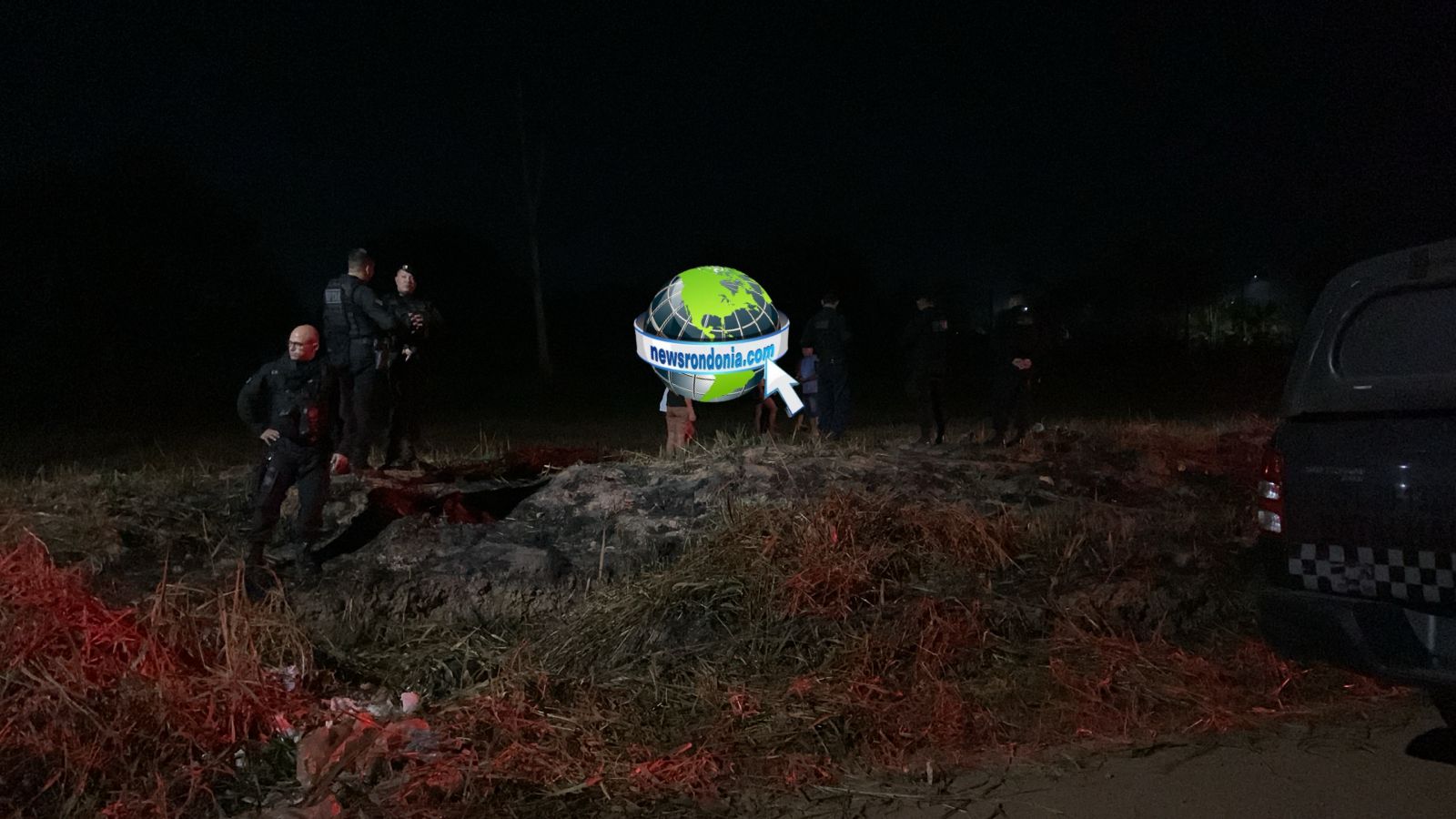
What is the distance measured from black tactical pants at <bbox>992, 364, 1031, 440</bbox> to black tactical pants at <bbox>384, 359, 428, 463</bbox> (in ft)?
17.6

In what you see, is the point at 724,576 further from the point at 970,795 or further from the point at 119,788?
the point at 119,788

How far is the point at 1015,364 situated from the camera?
984 centimetres

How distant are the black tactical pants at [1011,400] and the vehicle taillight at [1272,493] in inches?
241

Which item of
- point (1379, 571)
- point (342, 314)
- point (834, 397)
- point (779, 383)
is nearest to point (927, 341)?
point (834, 397)

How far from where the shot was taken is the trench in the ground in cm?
632

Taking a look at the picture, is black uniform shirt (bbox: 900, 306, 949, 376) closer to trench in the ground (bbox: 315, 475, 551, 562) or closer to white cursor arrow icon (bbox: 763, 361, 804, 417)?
white cursor arrow icon (bbox: 763, 361, 804, 417)

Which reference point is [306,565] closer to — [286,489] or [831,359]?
[286,489]

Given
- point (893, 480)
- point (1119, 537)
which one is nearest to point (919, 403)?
point (893, 480)

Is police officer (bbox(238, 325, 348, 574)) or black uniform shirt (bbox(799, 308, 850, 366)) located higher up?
black uniform shirt (bbox(799, 308, 850, 366))

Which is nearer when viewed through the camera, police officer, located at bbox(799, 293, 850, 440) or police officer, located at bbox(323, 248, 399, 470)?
police officer, located at bbox(323, 248, 399, 470)

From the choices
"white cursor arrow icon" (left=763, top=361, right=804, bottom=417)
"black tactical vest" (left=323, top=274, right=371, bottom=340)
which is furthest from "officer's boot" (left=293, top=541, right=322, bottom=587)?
"white cursor arrow icon" (left=763, top=361, right=804, bottom=417)

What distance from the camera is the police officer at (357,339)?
748 centimetres

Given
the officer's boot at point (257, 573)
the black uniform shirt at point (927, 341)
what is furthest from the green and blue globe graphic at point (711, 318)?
the black uniform shirt at point (927, 341)

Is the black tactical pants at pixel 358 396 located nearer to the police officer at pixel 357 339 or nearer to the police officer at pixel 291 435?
the police officer at pixel 357 339
